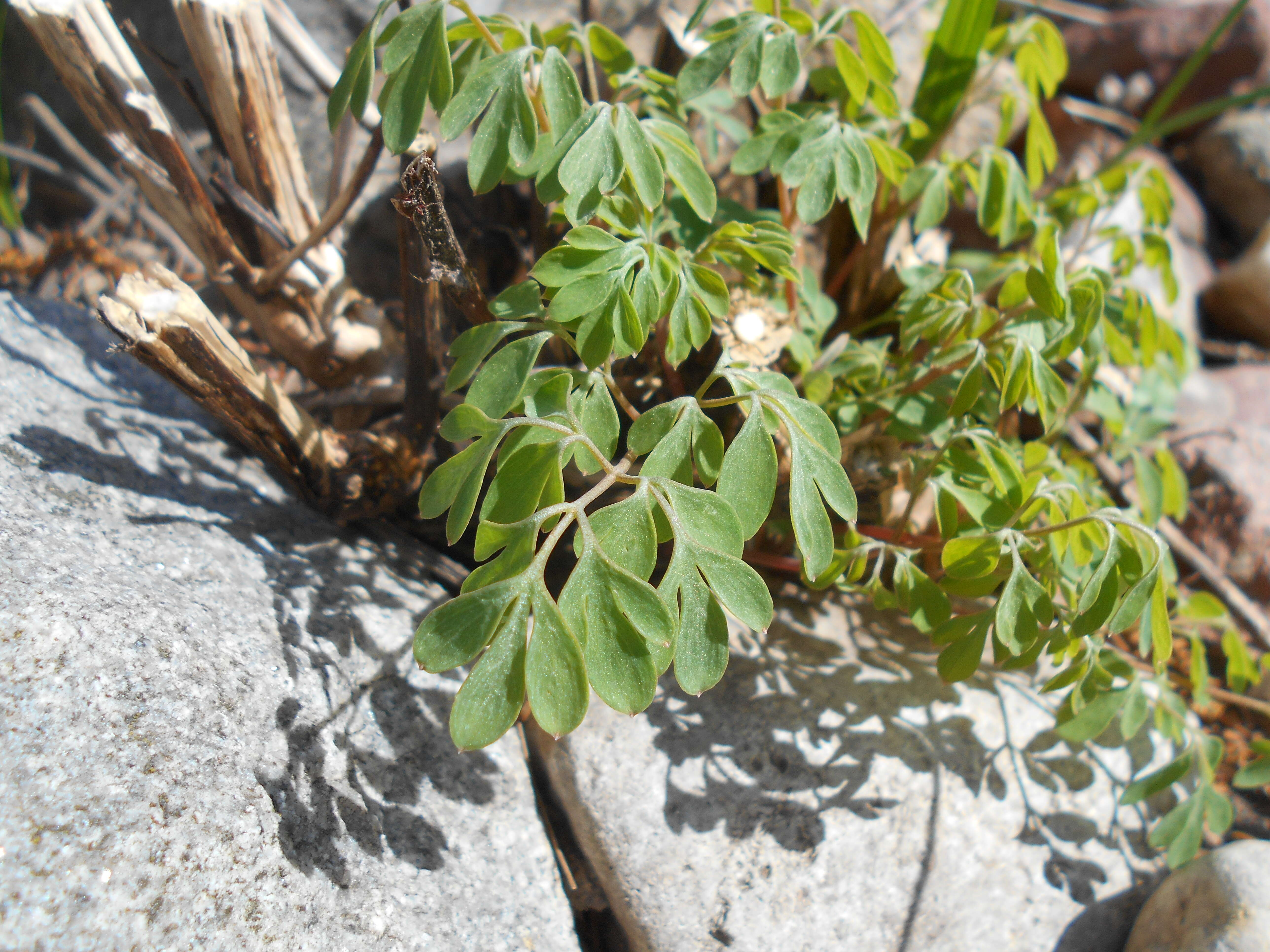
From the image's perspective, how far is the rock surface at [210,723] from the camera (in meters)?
1.06

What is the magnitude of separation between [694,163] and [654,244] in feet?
0.68

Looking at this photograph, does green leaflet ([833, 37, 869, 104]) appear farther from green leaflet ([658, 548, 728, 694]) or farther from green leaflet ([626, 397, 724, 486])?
green leaflet ([658, 548, 728, 694])

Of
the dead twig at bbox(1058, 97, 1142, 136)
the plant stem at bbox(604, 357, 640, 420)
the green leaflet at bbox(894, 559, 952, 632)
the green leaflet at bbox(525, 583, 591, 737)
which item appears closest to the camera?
the green leaflet at bbox(525, 583, 591, 737)

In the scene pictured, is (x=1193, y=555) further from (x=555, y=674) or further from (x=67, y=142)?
(x=67, y=142)

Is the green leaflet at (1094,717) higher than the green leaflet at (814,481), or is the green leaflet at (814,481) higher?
the green leaflet at (814,481)

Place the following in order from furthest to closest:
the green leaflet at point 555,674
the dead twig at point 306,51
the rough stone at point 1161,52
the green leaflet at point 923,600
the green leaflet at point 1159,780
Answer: the rough stone at point 1161,52, the dead twig at point 306,51, the green leaflet at point 1159,780, the green leaflet at point 923,600, the green leaflet at point 555,674

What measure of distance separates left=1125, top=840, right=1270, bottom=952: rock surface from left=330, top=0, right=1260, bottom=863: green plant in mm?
70

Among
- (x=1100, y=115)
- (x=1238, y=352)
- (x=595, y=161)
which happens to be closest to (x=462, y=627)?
(x=595, y=161)

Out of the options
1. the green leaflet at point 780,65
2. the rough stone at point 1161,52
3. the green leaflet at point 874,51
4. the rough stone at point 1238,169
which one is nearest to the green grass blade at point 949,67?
the green leaflet at point 874,51

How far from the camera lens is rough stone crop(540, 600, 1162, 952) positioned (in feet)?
4.87

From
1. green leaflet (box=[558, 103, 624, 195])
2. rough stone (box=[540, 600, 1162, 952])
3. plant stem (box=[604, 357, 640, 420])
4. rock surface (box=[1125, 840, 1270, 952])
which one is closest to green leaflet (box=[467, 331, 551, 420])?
plant stem (box=[604, 357, 640, 420])

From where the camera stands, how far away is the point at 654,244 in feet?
4.16

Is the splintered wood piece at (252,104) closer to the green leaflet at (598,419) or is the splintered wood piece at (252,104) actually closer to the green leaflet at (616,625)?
the green leaflet at (598,419)

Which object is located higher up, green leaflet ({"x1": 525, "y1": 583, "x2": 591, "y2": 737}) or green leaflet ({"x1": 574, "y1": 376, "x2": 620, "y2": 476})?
green leaflet ({"x1": 574, "y1": 376, "x2": 620, "y2": 476})
